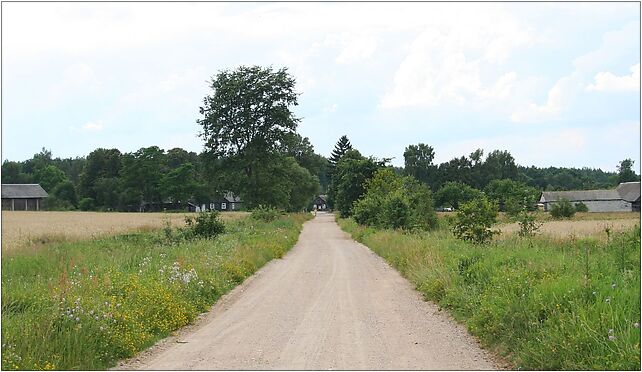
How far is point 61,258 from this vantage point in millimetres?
16359

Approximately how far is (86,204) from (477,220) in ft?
325

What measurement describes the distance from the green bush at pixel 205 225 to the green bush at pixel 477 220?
14.2 meters

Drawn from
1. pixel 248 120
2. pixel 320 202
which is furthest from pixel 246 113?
pixel 320 202

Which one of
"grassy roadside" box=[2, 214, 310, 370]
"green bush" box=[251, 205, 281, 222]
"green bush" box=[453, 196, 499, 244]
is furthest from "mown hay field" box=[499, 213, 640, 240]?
"green bush" box=[251, 205, 281, 222]

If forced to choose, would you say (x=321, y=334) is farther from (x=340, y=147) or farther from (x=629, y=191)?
(x=340, y=147)

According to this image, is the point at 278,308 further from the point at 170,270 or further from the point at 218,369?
the point at 218,369

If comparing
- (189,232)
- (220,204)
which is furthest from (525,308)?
(220,204)

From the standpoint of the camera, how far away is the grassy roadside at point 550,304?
709 cm

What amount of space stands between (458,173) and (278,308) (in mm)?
100019

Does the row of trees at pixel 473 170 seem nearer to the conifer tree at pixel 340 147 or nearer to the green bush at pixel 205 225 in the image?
the conifer tree at pixel 340 147

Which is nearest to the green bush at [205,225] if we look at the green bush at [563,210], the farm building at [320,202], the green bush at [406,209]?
the green bush at [406,209]

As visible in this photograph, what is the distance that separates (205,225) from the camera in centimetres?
3148

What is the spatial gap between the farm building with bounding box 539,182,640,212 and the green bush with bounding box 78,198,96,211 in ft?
265

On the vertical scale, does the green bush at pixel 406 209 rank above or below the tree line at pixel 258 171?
below
